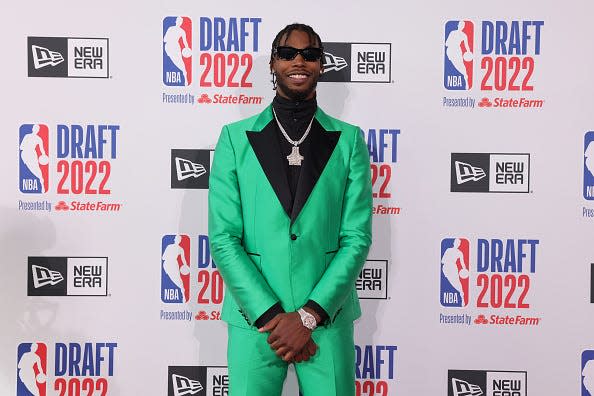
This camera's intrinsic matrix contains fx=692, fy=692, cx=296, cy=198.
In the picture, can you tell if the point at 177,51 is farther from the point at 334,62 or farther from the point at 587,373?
the point at 587,373

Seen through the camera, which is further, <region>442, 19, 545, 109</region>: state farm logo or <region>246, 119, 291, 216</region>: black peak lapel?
<region>442, 19, 545, 109</region>: state farm logo

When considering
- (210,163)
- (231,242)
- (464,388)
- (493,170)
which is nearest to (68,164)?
(210,163)

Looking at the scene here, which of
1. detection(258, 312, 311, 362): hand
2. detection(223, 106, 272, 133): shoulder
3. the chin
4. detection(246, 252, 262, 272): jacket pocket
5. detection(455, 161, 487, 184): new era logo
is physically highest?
the chin

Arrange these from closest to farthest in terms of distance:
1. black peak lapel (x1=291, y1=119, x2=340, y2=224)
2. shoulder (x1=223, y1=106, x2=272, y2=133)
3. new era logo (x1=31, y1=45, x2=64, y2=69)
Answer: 1. black peak lapel (x1=291, y1=119, x2=340, y2=224)
2. shoulder (x1=223, y1=106, x2=272, y2=133)
3. new era logo (x1=31, y1=45, x2=64, y2=69)

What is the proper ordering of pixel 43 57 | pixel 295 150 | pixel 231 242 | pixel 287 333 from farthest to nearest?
pixel 43 57, pixel 295 150, pixel 231 242, pixel 287 333

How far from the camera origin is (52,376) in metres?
3.27

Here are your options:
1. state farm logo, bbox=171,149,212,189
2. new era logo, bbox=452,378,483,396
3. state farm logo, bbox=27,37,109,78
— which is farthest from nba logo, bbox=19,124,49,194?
new era logo, bbox=452,378,483,396

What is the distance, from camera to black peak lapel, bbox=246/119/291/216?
2.50m

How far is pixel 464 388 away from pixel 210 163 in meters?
1.61

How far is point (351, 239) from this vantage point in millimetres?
2527

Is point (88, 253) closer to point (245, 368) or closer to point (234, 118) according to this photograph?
point (234, 118)

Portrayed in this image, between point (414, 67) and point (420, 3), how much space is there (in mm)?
297

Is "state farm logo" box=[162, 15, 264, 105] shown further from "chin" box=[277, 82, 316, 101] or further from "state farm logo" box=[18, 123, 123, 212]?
"chin" box=[277, 82, 316, 101]

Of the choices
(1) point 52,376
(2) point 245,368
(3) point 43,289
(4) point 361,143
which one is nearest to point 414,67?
(4) point 361,143
